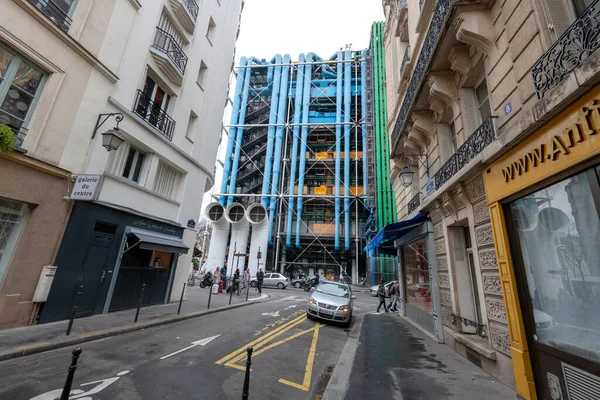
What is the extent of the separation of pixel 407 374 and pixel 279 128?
111 ft

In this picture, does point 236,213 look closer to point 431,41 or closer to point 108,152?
point 108,152

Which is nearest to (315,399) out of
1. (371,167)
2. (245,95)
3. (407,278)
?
(407,278)

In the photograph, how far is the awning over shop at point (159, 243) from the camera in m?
9.79

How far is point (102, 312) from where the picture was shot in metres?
8.88

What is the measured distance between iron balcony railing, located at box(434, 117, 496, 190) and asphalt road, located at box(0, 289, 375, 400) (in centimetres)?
586

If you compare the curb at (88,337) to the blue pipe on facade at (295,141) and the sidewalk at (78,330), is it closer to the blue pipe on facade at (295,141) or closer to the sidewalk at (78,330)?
the sidewalk at (78,330)

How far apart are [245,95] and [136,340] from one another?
124 feet

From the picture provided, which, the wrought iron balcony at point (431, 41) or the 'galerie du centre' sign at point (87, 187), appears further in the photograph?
the 'galerie du centre' sign at point (87, 187)

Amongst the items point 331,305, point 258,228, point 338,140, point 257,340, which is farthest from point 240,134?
point 257,340

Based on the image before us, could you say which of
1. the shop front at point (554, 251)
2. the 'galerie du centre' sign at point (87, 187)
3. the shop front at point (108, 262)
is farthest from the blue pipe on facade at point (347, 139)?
the 'galerie du centre' sign at point (87, 187)

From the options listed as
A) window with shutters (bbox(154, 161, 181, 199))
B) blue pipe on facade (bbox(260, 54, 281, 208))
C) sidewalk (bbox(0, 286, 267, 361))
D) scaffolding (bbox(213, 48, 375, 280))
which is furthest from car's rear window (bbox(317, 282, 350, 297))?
blue pipe on facade (bbox(260, 54, 281, 208))

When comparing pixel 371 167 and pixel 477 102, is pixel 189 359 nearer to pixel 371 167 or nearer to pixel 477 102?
pixel 477 102

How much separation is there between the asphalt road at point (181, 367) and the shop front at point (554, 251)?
3.70 meters

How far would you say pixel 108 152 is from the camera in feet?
30.2
